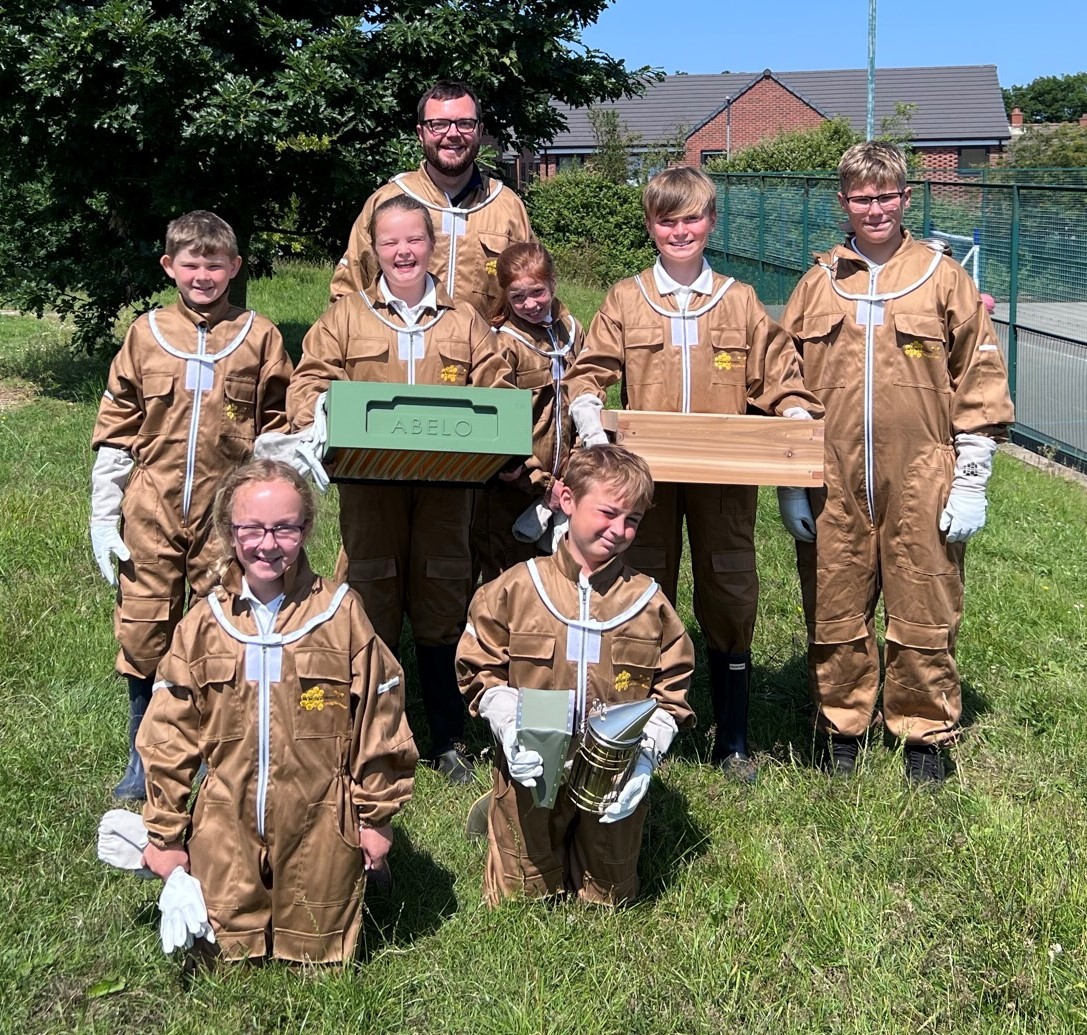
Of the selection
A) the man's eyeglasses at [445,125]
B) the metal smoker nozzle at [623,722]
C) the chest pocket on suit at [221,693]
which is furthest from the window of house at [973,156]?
the chest pocket on suit at [221,693]

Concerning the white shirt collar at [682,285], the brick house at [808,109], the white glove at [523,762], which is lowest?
the white glove at [523,762]

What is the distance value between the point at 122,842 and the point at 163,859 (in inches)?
4.6

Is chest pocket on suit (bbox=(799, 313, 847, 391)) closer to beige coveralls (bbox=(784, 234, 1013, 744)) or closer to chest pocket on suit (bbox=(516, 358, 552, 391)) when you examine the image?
beige coveralls (bbox=(784, 234, 1013, 744))

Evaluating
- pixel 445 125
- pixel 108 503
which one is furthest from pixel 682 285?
pixel 108 503

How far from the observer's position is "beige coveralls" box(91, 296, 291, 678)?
409cm

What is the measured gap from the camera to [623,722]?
322 cm

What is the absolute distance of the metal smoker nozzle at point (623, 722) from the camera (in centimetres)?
321

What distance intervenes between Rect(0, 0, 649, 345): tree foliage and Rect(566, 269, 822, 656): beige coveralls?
6.49 meters

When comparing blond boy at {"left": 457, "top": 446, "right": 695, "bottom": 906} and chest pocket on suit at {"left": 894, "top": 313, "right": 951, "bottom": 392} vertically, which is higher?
chest pocket on suit at {"left": 894, "top": 313, "right": 951, "bottom": 392}

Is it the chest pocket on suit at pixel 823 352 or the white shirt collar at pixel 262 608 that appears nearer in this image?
the white shirt collar at pixel 262 608

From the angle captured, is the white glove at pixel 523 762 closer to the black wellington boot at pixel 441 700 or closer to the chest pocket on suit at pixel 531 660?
the chest pocket on suit at pixel 531 660

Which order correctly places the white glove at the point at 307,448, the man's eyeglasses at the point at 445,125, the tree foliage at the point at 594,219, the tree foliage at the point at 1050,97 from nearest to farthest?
the white glove at the point at 307,448 < the man's eyeglasses at the point at 445,125 < the tree foliage at the point at 594,219 < the tree foliage at the point at 1050,97

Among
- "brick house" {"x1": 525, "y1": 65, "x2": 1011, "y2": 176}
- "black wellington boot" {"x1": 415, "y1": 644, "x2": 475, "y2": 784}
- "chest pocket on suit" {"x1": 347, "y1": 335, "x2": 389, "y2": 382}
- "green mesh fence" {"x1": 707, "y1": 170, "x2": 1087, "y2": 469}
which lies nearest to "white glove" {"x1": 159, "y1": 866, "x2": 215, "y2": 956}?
"black wellington boot" {"x1": 415, "y1": 644, "x2": 475, "y2": 784}

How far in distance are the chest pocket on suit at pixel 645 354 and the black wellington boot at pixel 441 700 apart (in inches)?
49.6
